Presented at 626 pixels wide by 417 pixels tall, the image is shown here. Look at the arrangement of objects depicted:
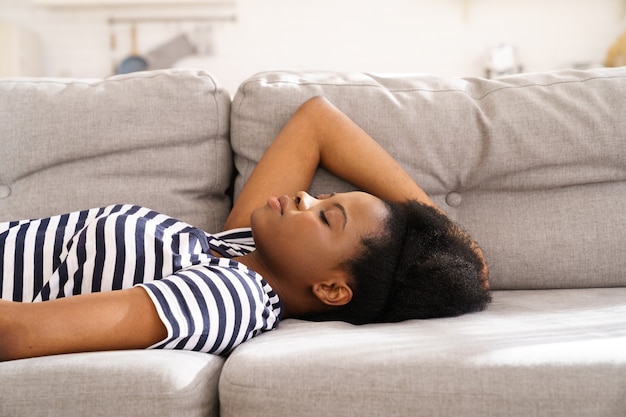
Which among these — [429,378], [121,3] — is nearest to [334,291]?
[429,378]

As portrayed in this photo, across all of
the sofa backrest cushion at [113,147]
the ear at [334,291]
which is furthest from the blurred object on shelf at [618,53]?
the ear at [334,291]

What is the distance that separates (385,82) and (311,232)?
2.03 feet

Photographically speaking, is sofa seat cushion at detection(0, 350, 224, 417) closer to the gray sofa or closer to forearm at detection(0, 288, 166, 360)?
forearm at detection(0, 288, 166, 360)

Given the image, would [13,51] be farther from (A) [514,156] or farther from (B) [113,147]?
(A) [514,156]

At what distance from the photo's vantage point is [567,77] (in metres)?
1.63

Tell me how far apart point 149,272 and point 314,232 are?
0.33 metres

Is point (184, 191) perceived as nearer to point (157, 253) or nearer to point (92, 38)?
point (157, 253)

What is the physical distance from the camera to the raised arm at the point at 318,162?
1.45 metres

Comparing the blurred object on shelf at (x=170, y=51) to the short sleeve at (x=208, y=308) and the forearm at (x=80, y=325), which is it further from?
the forearm at (x=80, y=325)

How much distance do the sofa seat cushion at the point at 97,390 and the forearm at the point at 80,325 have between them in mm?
59

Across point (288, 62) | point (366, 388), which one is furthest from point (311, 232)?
point (288, 62)

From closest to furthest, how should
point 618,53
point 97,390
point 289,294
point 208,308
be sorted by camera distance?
point 97,390 < point 208,308 < point 289,294 < point 618,53

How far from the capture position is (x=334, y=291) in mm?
1234

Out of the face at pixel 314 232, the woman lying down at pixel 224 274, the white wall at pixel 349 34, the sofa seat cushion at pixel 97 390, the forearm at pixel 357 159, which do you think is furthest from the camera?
the white wall at pixel 349 34
